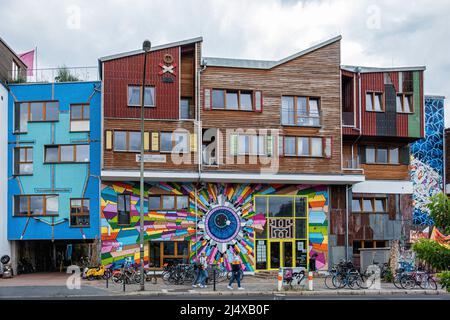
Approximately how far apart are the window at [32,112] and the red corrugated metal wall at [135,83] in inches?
158

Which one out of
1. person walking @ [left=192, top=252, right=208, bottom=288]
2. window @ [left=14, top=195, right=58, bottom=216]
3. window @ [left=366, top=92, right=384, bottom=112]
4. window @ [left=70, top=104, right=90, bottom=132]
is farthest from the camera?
window @ [left=366, top=92, right=384, bottom=112]

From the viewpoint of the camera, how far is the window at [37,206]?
113ft

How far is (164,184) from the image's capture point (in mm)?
34344

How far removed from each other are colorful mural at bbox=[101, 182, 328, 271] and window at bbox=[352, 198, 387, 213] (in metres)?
2.29

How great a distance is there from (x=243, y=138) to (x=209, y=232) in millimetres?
5697

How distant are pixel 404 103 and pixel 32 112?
73.4 feet

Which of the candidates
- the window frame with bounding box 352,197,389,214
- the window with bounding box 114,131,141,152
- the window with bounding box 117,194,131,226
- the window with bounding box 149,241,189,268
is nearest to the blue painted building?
the window with bounding box 117,194,131,226

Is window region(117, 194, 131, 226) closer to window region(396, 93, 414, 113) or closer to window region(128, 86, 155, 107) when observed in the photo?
window region(128, 86, 155, 107)

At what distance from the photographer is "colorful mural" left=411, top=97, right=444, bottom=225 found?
42.3m

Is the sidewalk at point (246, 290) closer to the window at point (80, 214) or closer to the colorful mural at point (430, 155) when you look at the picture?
the window at point (80, 214)

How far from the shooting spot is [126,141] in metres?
33.2

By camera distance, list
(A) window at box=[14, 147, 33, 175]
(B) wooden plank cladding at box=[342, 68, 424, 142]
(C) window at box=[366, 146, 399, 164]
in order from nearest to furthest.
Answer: (A) window at box=[14, 147, 33, 175]
(B) wooden plank cladding at box=[342, 68, 424, 142]
(C) window at box=[366, 146, 399, 164]
